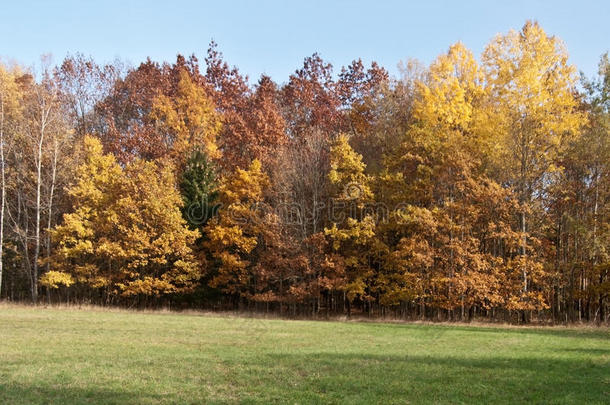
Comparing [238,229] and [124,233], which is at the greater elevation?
[238,229]

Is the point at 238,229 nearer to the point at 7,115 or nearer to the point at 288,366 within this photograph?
the point at 7,115

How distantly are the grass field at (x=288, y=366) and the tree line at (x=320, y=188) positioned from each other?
1149cm

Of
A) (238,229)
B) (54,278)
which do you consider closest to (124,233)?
(54,278)

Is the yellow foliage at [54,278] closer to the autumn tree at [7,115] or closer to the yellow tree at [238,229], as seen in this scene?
the autumn tree at [7,115]

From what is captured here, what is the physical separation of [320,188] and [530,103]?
15770 millimetres

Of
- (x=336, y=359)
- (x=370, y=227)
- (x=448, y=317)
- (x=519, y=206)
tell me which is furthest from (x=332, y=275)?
(x=336, y=359)

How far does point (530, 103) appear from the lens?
3130 cm

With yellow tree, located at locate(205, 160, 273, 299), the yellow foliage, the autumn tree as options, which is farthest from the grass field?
the autumn tree

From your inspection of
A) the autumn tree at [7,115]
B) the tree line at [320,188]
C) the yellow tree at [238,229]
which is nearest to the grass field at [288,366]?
the tree line at [320,188]

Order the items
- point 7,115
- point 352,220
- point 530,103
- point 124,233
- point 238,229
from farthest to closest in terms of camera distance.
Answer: point 7,115 → point 124,233 → point 238,229 → point 352,220 → point 530,103

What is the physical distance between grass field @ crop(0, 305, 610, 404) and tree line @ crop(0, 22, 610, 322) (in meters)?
11.5

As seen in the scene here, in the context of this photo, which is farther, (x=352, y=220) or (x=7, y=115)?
(x=7, y=115)

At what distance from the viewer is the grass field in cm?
1034

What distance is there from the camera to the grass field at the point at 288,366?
1034 cm
